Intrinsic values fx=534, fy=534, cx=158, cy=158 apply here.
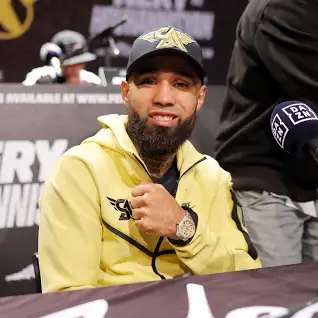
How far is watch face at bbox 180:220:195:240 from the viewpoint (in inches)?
42.6

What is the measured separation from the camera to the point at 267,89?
144 centimetres

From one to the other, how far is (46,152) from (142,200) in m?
0.84

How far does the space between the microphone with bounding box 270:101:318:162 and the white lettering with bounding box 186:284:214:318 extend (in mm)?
290

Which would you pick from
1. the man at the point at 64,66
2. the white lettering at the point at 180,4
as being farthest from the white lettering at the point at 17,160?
the white lettering at the point at 180,4

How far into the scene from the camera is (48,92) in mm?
1777

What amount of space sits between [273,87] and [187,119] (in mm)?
359

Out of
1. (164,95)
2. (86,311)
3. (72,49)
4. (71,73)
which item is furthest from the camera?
(72,49)

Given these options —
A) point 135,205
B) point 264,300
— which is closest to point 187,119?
point 135,205

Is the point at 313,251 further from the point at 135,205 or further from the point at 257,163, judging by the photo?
the point at 135,205

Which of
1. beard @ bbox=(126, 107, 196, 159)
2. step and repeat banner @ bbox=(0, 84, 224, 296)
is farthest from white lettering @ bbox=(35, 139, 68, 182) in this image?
beard @ bbox=(126, 107, 196, 159)

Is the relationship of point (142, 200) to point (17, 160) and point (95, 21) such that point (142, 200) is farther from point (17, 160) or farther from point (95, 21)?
point (95, 21)

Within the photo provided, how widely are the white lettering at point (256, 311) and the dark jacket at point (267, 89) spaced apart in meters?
0.57

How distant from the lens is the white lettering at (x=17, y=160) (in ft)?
5.72

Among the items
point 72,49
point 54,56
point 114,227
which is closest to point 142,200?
point 114,227
